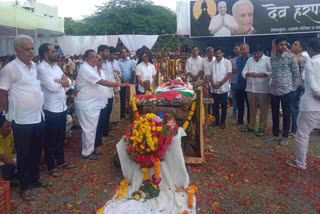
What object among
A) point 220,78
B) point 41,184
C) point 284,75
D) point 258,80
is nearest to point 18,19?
point 220,78

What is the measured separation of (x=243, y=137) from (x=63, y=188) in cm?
406

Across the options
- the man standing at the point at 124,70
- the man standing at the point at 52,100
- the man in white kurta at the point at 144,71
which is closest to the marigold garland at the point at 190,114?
the man standing at the point at 52,100

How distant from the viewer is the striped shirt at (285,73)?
625 centimetres

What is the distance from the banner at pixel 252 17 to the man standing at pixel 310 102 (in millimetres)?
11287

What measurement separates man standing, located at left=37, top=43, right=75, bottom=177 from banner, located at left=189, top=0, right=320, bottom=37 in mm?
12544

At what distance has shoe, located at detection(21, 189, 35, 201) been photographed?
4.26 meters

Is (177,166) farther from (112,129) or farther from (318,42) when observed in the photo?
(112,129)

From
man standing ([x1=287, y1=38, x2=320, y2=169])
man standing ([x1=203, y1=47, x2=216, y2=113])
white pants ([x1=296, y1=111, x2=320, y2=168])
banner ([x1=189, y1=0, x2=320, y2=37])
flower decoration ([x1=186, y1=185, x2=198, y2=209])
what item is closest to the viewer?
flower decoration ([x1=186, y1=185, x2=198, y2=209])

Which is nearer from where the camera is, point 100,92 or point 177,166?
point 177,166

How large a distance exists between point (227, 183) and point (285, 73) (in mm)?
2768

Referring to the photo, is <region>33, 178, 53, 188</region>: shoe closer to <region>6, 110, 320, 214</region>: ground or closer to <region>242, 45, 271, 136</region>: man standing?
<region>6, 110, 320, 214</region>: ground

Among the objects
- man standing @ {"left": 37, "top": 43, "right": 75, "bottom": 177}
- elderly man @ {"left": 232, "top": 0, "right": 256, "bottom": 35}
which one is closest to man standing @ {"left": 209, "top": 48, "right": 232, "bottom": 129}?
man standing @ {"left": 37, "top": 43, "right": 75, "bottom": 177}

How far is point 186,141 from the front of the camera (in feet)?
18.3

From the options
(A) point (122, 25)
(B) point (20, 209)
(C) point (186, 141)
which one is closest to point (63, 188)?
(B) point (20, 209)
